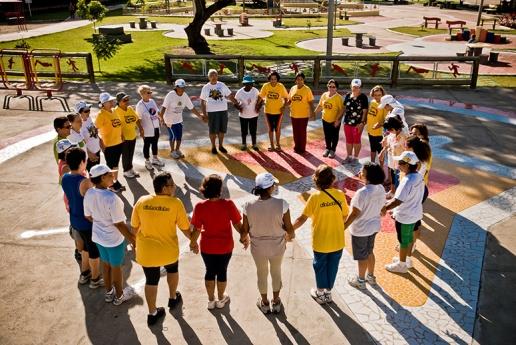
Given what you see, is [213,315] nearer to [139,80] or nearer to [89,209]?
[89,209]

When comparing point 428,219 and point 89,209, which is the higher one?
point 89,209

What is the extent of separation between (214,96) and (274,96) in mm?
1359

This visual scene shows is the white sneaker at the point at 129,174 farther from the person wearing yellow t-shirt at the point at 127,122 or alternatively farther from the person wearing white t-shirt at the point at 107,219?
the person wearing white t-shirt at the point at 107,219

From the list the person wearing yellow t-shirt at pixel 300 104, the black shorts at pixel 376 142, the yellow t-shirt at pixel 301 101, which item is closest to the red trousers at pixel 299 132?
the person wearing yellow t-shirt at pixel 300 104

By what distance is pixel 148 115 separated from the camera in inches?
363

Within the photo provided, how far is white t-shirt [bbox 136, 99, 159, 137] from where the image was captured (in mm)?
9164

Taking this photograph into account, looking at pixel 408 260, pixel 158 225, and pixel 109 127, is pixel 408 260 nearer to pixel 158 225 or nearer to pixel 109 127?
pixel 158 225

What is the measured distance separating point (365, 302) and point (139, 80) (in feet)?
49.7

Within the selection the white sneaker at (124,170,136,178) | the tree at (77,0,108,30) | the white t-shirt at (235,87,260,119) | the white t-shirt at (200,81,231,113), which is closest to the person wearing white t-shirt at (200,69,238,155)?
the white t-shirt at (200,81,231,113)

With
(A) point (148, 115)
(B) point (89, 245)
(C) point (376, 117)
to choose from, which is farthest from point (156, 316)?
(C) point (376, 117)

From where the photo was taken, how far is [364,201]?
5414mm

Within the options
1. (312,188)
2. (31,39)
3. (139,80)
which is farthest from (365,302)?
(31,39)

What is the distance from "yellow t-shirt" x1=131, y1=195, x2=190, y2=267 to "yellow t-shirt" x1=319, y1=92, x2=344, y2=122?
5.47 metres

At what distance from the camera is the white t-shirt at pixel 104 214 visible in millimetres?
5117
